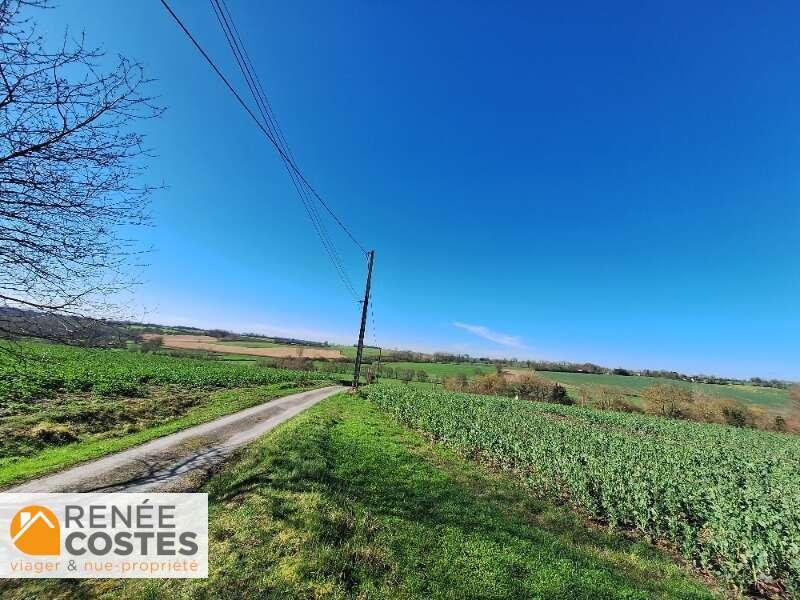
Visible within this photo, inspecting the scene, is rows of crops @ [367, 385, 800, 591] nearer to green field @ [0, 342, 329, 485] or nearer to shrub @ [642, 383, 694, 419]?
green field @ [0, 342, 329, 485]

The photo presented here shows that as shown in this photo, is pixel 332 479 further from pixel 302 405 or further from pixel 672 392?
pixel 672 392

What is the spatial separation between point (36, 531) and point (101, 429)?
10.6 m

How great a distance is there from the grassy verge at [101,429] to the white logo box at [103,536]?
2800mm

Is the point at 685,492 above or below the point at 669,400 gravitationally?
above

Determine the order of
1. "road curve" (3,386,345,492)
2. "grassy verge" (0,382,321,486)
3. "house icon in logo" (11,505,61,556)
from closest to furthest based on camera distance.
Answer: "house icon in logo" (11,505,61,556)
"road curve" (3,386,345,492)
"grassy verge" (0,382,321,486)

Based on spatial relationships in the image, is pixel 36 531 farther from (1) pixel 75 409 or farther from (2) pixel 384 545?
(1) pixel 75 409

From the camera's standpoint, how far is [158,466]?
9180mm

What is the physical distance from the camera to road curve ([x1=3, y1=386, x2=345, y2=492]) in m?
7.62

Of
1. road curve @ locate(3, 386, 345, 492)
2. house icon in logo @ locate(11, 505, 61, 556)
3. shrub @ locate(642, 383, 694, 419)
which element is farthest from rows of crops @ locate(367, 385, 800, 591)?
shrub @ locate(642, 383, 694, 419)

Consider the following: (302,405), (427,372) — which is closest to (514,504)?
(302,405)

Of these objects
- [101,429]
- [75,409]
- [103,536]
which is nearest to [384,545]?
[103,536]

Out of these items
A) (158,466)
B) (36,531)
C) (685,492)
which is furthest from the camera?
(158,466)

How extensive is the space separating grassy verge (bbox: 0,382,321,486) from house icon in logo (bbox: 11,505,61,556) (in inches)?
112

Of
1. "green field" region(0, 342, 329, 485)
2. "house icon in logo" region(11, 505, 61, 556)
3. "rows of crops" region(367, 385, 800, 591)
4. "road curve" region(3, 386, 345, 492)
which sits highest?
"rows of crops" region(367, 385, 800, 591)
